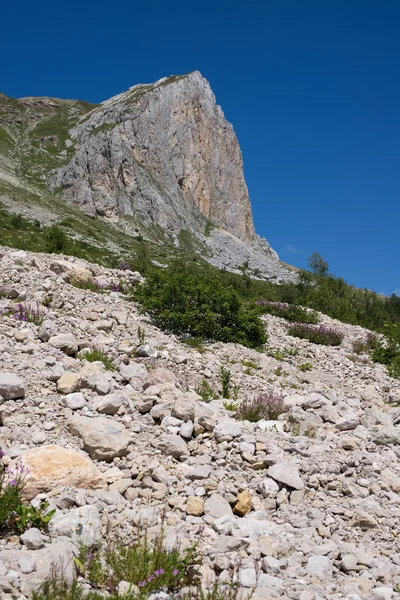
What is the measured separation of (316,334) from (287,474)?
10504 millimetres

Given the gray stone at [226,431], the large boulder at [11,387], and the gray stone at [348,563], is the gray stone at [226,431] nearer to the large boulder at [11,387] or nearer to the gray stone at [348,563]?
the gray stone at [348,563]

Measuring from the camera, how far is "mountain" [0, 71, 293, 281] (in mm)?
109000

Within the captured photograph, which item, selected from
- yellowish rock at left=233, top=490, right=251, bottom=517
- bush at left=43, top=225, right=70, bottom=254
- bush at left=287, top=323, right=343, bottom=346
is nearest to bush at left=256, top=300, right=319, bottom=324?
bush at left=287, top=323, right=343, bottom=346

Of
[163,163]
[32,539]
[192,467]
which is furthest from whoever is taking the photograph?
[163,163]

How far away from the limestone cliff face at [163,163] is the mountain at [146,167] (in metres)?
0.31

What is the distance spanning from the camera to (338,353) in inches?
572

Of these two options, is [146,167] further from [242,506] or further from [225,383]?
[242,506]

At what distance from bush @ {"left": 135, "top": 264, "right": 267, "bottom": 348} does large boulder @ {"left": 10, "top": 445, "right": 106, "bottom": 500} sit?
22.8ft

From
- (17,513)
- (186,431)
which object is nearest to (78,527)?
(17,513)

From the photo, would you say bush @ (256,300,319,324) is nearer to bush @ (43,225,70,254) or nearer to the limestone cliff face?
bush @ (43,225,70,254)

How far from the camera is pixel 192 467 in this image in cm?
596

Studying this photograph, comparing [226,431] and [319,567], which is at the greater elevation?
[226,431]

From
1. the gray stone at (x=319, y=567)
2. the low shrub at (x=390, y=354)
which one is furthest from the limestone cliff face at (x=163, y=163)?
the gray stone at (x=319, y=567)

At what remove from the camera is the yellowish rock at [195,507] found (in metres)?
5.12
